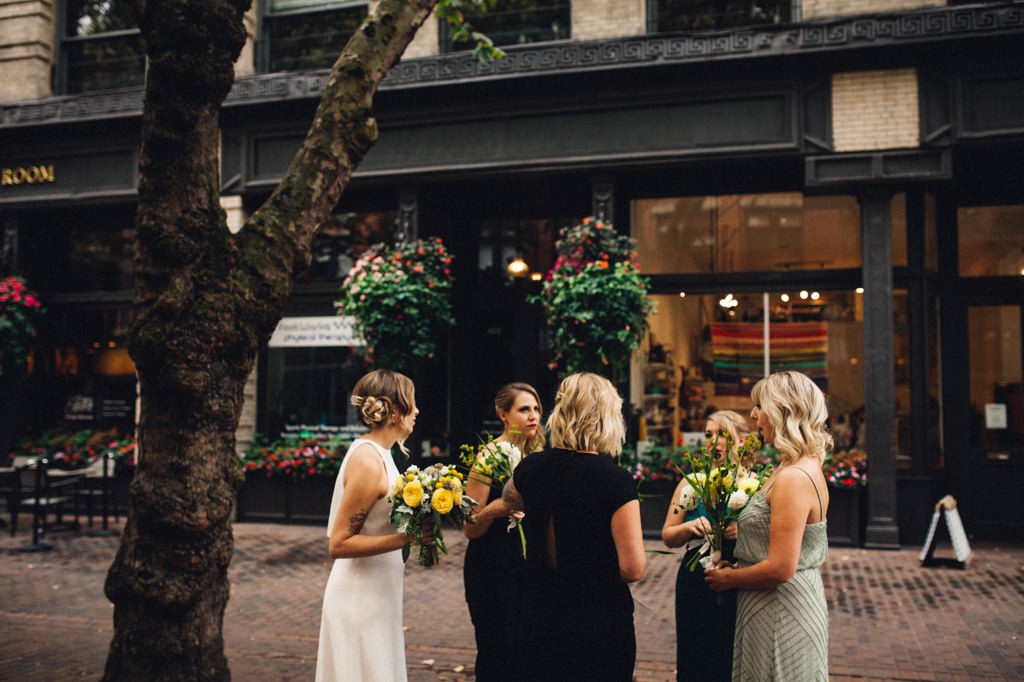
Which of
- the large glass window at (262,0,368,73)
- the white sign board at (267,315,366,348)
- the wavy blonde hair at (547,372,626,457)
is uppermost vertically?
the large glass window at (262,0,368,73)

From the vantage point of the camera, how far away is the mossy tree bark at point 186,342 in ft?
15.3

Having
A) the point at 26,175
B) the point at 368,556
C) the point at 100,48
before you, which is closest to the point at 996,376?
the point at 368,556

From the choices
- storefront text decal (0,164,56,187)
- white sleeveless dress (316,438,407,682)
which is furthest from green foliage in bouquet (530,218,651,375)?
storefront text decal (0,164,56,187)

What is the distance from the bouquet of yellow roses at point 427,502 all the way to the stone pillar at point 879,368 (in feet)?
24.7

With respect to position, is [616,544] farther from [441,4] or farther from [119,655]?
[441,4]

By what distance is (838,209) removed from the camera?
11.0m

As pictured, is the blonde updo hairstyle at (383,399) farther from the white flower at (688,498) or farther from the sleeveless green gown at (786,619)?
the sleeveless green gown at (786,619)

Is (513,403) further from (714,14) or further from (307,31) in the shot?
(307,31)

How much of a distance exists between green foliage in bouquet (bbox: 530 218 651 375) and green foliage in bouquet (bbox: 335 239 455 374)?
5.29ft

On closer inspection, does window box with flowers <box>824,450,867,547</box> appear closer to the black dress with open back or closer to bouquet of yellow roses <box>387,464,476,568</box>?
bouquet of yellow roses <box>387,464,476,568</box>

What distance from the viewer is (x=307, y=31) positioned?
1267cm

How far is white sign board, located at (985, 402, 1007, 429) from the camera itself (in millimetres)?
10727

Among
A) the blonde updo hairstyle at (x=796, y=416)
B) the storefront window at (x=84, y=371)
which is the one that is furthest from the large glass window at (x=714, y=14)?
the storefront window at (x=84, y=371)

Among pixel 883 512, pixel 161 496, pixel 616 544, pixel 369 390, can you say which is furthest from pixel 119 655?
pixel 883 512
